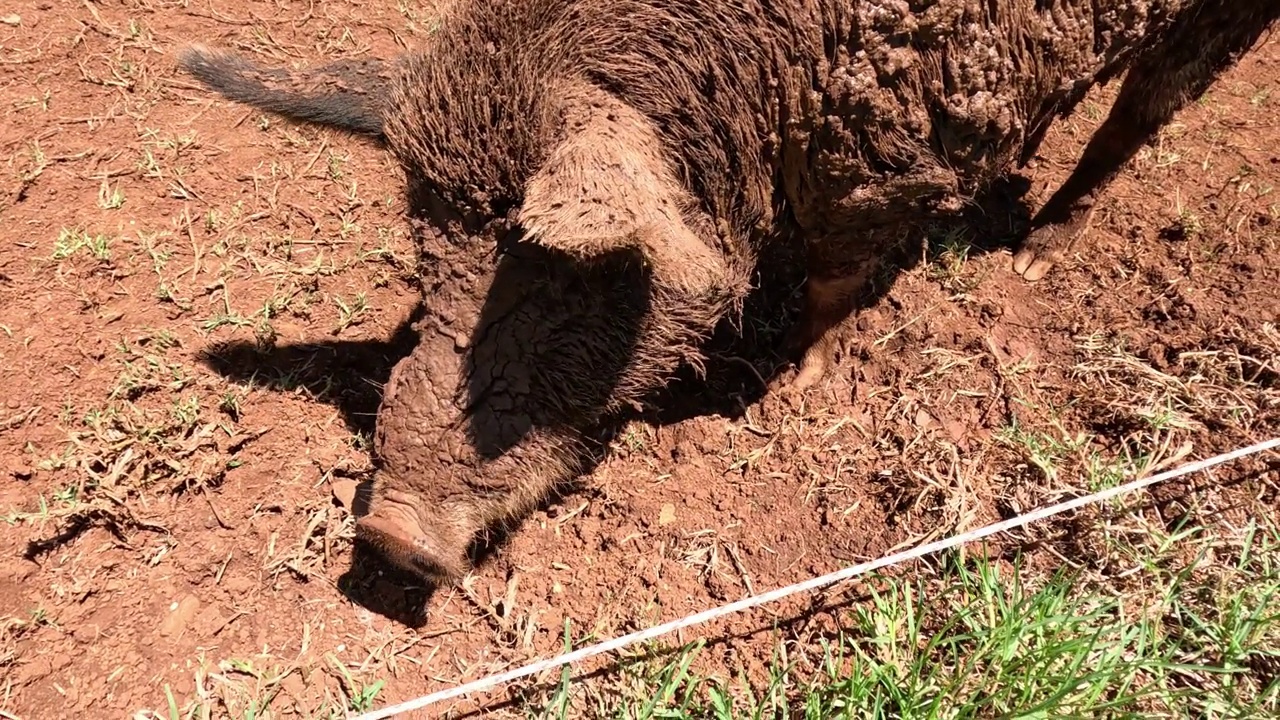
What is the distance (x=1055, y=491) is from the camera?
2549 millimetres

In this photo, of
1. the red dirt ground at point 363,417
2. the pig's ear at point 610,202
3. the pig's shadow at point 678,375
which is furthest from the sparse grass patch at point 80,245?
the pig's ear at point 610,202

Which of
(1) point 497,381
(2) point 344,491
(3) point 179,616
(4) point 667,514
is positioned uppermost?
(1) point 497,381

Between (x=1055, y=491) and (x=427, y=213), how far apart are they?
7.56ft

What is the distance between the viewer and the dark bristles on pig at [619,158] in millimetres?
1758

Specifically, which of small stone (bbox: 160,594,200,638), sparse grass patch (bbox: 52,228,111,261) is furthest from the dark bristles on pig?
sparse grass patch (bbox: 52,228,111,261)

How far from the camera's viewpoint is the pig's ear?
144cm

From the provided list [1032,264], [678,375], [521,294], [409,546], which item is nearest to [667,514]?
[678,375]

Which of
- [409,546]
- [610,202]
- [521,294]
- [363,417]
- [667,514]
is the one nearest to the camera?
[610,202]

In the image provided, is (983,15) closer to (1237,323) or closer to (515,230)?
(515,230)

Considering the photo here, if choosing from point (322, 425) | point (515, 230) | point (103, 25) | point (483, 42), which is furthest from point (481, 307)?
point (103, 25)

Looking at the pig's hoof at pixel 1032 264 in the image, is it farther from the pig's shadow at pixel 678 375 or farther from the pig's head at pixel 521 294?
the pig's head at pixel 521 294

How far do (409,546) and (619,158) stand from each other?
125 centimetres

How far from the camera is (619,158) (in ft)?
5.41

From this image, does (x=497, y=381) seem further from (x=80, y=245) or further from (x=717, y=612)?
(x=80, y=245)
